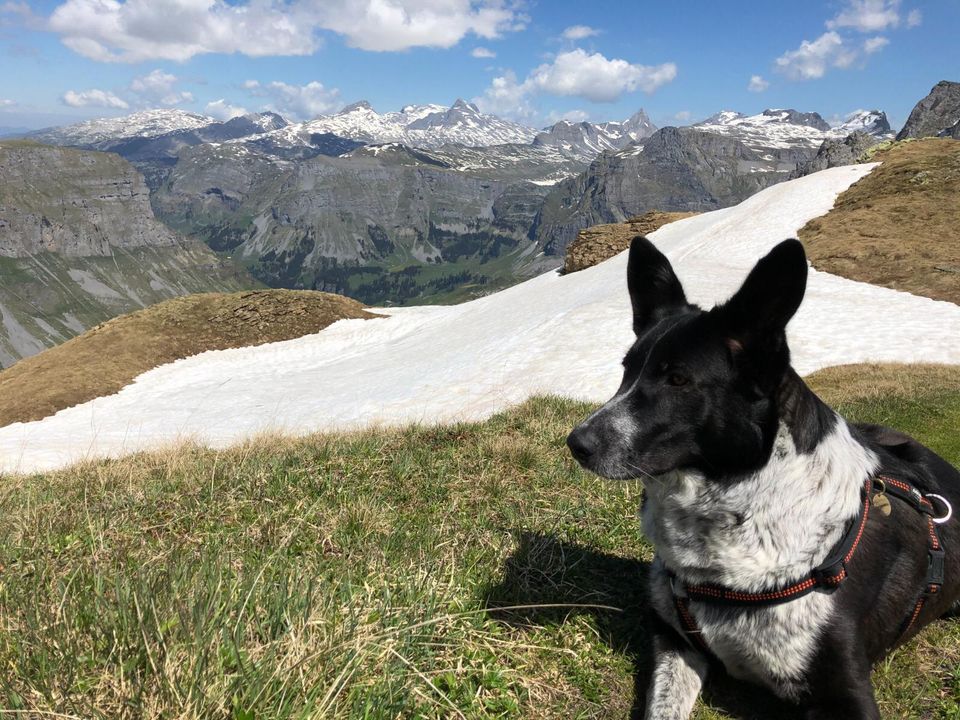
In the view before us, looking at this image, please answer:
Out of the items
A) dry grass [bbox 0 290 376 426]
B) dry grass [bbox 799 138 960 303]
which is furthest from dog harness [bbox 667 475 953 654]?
dry grass [bbox 0 290 376 426]

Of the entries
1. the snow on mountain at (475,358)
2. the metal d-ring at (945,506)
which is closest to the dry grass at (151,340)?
the snow on mountain at (475,358)

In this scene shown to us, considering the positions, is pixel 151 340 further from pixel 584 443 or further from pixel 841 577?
pixel 841 577

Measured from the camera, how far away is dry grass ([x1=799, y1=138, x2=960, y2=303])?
31.7 meters

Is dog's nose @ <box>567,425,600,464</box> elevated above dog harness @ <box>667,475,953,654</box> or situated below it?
above

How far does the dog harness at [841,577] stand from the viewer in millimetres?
4234

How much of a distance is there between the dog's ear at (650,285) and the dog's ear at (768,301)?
846mm

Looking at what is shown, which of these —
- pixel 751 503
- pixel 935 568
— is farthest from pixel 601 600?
pixel 935 568

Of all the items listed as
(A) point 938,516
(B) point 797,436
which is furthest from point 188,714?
(A) point 938,516

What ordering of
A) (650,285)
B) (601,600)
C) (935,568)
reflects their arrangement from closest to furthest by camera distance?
1. (650,285)
2. (935,568)
3. (601,600)

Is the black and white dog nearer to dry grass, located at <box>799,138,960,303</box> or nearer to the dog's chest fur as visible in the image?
the dog's chest fur

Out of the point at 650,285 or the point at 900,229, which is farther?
the point at 900,229

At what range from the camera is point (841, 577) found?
4.27 meters

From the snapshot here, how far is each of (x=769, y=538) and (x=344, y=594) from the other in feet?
10.3

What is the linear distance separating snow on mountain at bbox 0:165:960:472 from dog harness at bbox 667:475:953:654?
1222 cm
